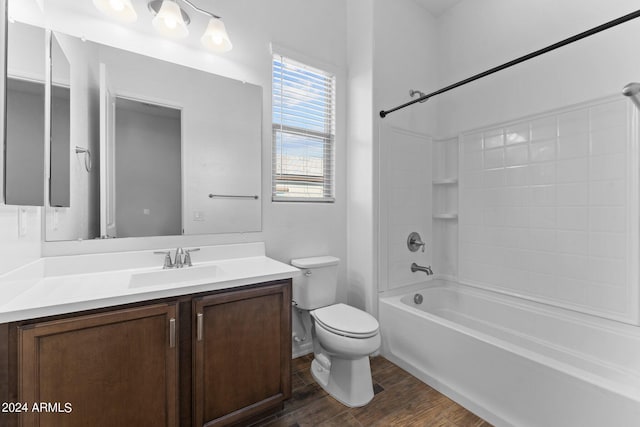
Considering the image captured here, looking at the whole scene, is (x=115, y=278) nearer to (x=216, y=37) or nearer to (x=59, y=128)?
(x=59, y=128)

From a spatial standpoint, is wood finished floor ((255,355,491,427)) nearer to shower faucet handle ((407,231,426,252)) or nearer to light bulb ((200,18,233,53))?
shower faucet handle ((407,231,426,252))

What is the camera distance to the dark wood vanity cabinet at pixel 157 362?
943 mm

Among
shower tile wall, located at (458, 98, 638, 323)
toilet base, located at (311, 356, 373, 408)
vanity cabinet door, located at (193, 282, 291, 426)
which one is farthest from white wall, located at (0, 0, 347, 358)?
shower tile wall, located at (458, 98, 638, 323)

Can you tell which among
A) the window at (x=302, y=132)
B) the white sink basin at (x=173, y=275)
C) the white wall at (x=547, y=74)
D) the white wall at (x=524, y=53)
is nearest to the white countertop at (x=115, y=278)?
the white sink basin at (x=173, y=275)

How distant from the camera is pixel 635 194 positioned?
1.61m

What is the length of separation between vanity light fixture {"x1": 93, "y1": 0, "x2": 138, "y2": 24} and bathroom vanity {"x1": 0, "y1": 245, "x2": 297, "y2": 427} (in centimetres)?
136

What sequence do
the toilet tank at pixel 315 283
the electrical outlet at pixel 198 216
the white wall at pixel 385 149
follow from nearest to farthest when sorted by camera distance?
the electrical outlet at pixel 198 216 → the toilet tank at pixel 315 283 → the white wall at pixel 385 149

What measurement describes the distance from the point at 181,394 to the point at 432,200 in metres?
2.42

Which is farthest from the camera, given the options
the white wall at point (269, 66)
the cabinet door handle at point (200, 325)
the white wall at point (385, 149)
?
the white wall at point (385, 149)

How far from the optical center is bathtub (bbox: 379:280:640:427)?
1.21 metres

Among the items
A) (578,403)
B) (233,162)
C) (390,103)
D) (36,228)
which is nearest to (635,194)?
(578,403)

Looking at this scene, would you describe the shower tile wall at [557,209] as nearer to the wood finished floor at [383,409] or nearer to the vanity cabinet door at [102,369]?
the wood finished floor at [383,409]

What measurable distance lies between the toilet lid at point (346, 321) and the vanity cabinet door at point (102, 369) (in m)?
0.86

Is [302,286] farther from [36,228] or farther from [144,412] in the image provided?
[36,228]
